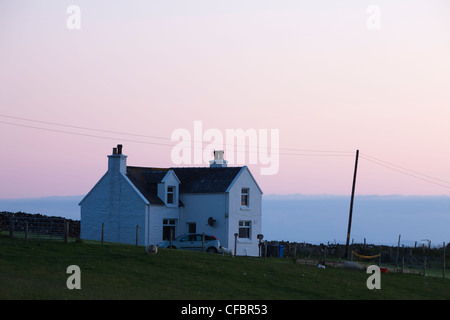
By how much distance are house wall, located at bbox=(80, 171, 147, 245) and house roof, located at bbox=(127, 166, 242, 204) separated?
44.9 inches

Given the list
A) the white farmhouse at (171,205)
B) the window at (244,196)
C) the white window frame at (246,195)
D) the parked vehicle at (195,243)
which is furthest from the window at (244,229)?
the parked vehicle at (195,243)

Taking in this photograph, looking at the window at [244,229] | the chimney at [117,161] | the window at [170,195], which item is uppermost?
the chimney at [117,161]

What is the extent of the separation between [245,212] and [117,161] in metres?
11.7

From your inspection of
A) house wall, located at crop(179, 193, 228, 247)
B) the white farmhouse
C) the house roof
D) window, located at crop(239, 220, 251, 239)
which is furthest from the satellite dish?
window, located at crop(239, 220, 251, 239)

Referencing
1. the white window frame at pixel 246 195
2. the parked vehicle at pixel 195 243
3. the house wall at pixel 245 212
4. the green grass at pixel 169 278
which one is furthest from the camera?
the white window frame at pixel 246 195

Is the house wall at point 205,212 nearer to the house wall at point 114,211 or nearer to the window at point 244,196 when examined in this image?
the window at point 244,196

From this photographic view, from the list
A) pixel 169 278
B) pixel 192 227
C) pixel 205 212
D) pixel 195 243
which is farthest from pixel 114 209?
pixel 169 278

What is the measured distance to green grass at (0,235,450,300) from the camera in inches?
A: 1123

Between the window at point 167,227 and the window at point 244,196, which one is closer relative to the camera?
the window at point 167,227

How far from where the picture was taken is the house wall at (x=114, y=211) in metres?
56.7

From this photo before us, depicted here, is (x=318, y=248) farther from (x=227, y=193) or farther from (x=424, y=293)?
(x=424, y=293)

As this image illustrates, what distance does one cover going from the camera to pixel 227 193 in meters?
58.1
